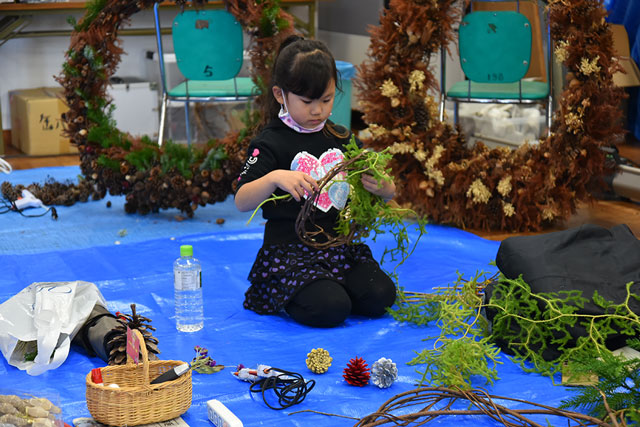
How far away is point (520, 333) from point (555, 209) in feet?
4.61

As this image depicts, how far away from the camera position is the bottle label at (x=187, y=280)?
7.24ft

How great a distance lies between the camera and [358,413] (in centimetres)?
165

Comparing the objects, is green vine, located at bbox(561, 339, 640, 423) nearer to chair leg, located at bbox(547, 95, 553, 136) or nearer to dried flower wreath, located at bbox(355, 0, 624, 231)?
dried flower wreath, located at bbox(355, 0, 624, 231)

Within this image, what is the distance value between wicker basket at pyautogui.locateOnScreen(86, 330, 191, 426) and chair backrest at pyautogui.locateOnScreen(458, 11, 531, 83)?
2.21 metres

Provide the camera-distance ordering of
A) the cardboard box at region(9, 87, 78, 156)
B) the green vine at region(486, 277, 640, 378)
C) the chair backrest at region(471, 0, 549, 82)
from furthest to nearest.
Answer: the cardboard box at region(9, 87, 78, 156) < the chair backrest at region(471, 0, 549, 82) < the green vine at region(486, 277, 640, 378)

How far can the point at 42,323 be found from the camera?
1.92 meters

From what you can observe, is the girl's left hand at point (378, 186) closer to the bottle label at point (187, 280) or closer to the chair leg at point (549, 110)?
the bottle label at point (187, 280)

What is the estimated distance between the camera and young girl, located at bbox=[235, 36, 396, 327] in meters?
2.10

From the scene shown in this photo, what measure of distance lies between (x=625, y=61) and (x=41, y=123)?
333 cm

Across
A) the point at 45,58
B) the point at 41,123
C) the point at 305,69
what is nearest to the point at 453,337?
the point at 305,69

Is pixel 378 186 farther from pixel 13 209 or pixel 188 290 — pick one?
pixel 13 209

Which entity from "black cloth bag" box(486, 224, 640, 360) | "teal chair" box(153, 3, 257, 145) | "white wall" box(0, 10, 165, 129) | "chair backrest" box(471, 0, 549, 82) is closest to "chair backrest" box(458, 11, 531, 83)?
"teal chair" box(153, 3, 257, 145)

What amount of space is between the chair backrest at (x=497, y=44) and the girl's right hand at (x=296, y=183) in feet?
5.26

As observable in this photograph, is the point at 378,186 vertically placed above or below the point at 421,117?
below
